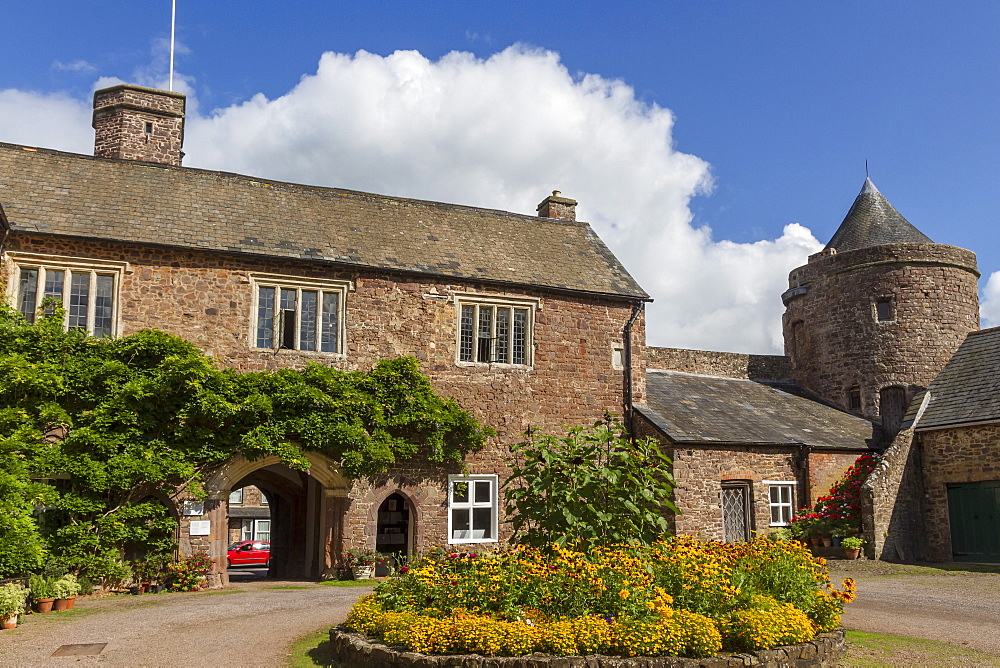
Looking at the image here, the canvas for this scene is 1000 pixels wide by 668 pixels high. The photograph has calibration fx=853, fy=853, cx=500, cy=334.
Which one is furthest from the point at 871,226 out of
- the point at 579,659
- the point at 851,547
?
the point at 579,659

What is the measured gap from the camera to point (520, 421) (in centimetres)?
2122

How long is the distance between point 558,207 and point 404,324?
8158 mm

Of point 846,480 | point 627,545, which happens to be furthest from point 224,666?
point 846,480

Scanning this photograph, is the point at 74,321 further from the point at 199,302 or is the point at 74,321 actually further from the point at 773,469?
the point at 773,469

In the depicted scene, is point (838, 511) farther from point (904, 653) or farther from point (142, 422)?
point (142, 422)

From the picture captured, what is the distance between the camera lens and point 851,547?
22062 millimetres

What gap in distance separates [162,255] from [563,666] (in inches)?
565

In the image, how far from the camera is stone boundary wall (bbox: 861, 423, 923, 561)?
74.2 ft

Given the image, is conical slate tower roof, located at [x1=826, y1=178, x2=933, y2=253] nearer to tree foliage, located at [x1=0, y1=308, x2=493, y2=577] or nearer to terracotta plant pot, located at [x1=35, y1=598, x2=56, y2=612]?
tree foliage, located at [x1=0, y1=308, x2=493, y2=577]

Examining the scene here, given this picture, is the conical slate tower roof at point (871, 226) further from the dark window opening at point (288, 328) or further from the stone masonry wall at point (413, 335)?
the dark window opening at point (288, 328)

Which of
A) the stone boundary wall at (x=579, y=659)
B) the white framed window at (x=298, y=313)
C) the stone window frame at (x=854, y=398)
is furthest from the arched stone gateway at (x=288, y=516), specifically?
the stone window frame at (x=854, y=398)

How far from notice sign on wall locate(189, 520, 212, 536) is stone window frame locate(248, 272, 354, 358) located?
13.0ft

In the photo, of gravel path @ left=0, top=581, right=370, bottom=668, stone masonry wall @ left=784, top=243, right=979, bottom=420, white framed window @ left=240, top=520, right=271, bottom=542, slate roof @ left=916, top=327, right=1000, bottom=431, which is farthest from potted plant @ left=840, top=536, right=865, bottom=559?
white framed window @ left=240, top=520, right=271, bottom=542

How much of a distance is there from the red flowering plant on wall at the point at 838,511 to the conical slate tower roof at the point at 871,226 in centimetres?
909
